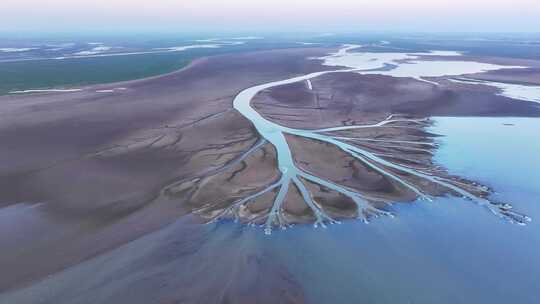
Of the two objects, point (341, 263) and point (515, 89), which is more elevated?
point (515, 89)

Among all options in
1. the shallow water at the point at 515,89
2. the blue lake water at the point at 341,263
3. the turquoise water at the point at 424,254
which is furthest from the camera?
the shallow water at the point at 515,89

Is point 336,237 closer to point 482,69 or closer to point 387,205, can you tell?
point 387,205

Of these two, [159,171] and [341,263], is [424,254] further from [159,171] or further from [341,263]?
[159,171]

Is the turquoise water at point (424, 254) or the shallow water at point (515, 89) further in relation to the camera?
the shallow water at point (515, 89)

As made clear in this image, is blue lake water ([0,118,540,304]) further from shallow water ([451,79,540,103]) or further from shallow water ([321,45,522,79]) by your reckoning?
shallow water ([321,45,522,79])

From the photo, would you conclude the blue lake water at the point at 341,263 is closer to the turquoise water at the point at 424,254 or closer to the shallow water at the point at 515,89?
the turquoise water at the point at 424,254

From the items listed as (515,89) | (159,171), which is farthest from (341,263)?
(515,89)

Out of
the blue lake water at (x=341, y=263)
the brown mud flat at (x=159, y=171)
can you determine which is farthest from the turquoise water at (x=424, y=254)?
the brown mud flat at (x=159, y=171)

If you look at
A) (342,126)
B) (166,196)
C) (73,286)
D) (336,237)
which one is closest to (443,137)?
(342,126)
